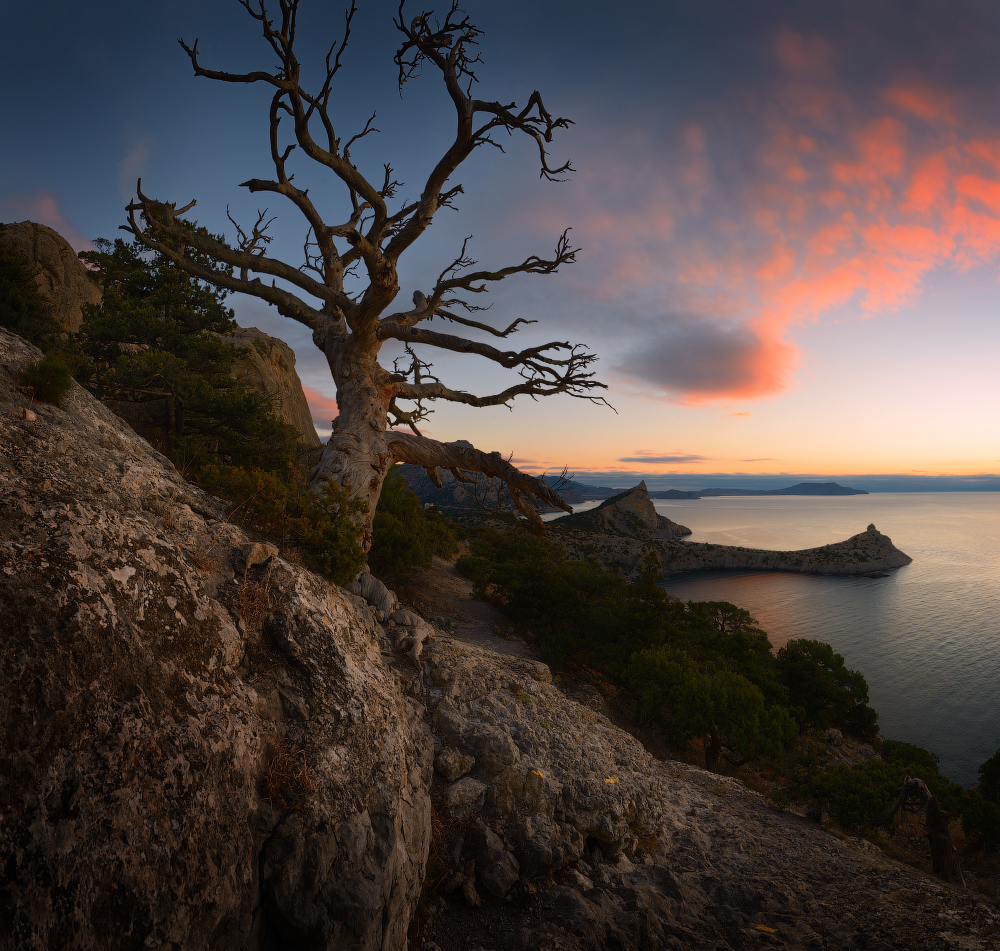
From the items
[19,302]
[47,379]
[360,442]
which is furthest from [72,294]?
[47,379]

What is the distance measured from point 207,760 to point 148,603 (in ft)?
4.28

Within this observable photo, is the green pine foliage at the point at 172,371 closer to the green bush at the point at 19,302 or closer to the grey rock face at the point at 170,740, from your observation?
the green bush at the point at 19,302

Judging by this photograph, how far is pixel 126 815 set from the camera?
9.43ft

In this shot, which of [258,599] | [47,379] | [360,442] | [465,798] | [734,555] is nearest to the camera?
[258,599]

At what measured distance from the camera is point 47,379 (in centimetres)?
537

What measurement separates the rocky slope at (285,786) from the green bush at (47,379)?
15 centimetres

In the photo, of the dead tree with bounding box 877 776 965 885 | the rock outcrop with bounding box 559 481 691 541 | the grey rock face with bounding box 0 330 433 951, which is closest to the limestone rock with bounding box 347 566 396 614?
the grey rock face with bounding box 0 330 433 951

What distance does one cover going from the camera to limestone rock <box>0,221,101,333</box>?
73.6 ft

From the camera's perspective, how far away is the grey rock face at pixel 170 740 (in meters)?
2.67

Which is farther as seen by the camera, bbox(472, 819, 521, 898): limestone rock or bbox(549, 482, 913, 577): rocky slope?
bbox(549, 482, 913, 577): rocky slope

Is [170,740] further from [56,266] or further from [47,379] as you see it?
[56,266]

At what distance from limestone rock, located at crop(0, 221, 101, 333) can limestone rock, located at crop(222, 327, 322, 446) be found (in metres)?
6.96

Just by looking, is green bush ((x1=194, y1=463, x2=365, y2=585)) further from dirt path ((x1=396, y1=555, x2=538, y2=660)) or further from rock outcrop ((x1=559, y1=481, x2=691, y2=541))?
rock outcrop ((x1=559, y1=481, x2=691, y2=541))

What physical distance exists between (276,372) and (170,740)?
34.6 m
